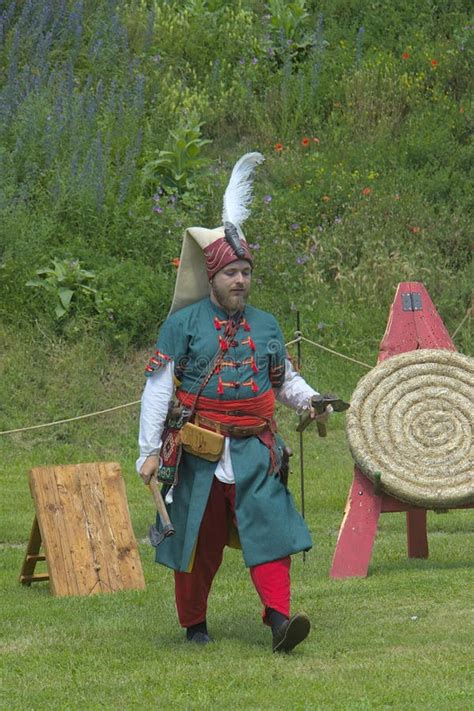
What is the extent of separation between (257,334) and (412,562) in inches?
98.3

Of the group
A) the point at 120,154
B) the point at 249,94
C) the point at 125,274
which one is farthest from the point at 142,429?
the point at 249,94

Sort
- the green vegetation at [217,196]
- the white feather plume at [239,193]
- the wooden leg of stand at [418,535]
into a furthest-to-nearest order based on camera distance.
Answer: the green vegetation at [217,196], the wooden leg of stand at [418,535], the white feather plume at [239,193]

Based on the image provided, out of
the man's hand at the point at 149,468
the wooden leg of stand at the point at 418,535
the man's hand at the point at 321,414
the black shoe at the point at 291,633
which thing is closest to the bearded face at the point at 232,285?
the man's hand at the point at 321,414

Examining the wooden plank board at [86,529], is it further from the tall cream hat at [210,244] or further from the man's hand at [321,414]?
the man's hand at [321,414]

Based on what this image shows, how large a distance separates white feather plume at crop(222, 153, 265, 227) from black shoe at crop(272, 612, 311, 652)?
183cm

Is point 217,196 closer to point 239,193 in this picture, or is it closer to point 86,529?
point 86,529

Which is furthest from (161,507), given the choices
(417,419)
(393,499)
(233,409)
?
(417,419)

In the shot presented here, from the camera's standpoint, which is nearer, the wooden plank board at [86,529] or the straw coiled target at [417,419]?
the wooden plank board at [86,529]

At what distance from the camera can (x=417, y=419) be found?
852cm

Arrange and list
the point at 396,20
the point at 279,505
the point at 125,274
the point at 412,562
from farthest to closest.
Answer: the point at 396,20
the point at 125,274
the point at 412,562
the point at 279,505

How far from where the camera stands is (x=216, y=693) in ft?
18.6

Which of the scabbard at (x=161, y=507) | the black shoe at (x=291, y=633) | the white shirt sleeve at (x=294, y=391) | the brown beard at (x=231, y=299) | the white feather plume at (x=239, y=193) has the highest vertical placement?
the white feather plume at (x=239, y=193)

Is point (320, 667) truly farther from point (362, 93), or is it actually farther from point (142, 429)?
point (362, 93)

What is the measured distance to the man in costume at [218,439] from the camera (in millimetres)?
6500
